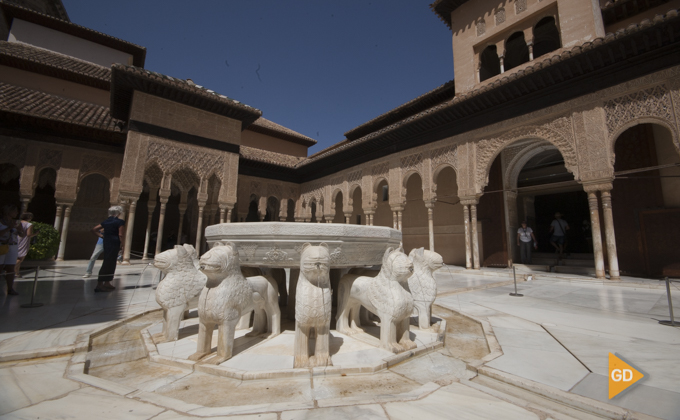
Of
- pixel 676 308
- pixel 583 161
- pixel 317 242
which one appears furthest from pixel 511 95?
pixel 317 242

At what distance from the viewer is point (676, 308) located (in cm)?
422

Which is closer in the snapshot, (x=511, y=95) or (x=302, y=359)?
(x=302, y=359)

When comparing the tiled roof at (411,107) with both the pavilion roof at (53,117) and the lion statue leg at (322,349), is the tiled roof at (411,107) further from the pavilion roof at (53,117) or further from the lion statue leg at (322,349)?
the lion statue leg at (322,349)

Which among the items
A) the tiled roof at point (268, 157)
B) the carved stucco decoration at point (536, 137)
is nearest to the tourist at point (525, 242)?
the carved stucco decoration at point (536, 137)

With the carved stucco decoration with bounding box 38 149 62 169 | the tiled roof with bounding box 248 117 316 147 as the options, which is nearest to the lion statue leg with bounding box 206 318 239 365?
the carved stucco decoration with bounding box 38 149 62 169

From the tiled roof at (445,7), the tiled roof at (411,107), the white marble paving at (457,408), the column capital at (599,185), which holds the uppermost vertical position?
the tiled roof at (445,7)

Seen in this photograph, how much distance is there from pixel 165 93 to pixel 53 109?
4042mm

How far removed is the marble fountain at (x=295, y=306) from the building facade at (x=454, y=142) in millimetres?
7260

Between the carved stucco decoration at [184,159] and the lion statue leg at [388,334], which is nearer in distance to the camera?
the lion statue leg at [388,334]

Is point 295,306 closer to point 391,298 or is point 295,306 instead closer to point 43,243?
point 391,298

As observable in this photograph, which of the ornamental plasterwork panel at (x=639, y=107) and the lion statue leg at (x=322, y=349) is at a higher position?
the ornamental plasterwork panel at (x=639, y=107)

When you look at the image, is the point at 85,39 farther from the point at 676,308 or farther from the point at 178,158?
the point at 676,308

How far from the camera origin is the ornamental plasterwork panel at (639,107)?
21.5 ft

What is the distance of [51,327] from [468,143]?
10445 mm
